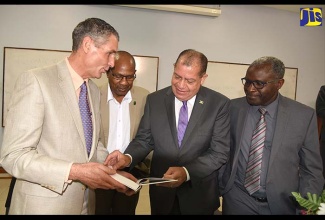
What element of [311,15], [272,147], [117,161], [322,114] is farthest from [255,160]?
[311,15]

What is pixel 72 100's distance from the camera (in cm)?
127

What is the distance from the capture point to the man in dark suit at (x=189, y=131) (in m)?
1.64

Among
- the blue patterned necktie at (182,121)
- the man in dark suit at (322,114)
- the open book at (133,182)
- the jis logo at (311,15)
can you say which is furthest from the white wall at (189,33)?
the open book at (133,182)

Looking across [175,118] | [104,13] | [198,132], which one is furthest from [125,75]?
[104,13]

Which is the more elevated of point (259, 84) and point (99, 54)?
point (99, 54)

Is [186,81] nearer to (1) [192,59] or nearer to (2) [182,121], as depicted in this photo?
(1) [192,59]

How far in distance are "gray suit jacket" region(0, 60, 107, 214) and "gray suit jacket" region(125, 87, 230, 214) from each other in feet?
1.48

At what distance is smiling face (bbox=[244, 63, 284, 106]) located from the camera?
1.76m

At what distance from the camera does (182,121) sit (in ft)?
5.65

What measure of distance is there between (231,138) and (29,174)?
1.18 m

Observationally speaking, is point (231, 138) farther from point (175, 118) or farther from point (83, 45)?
point (83, 45)

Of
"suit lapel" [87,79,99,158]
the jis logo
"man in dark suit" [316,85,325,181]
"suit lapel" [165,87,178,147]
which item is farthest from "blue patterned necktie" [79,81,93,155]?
the jis logo

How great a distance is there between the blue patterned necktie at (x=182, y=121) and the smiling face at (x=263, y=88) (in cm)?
42

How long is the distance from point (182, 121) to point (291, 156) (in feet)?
2.20
